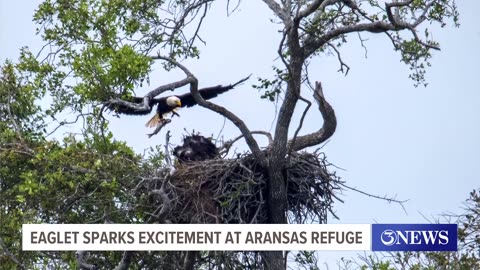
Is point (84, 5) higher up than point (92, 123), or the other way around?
point (84, 5)

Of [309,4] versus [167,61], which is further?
[167,61]

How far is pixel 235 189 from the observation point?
49.3 feet

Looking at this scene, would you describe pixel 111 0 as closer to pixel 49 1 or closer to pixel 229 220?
pixel 49 1

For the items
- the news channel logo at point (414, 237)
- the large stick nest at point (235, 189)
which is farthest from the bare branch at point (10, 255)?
the news channel logo at point (414, 237)

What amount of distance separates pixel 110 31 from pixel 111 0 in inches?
19.7

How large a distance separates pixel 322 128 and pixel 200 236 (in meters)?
1.92

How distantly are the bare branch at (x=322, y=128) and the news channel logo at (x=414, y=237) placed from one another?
1.18 meters

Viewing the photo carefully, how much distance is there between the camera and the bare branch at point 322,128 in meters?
15.1

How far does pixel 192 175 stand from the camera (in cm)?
1512

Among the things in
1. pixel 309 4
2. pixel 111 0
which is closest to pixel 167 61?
pixel 111 0

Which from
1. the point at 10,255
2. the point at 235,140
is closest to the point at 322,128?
the point at 235,140

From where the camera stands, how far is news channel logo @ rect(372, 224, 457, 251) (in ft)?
48.6

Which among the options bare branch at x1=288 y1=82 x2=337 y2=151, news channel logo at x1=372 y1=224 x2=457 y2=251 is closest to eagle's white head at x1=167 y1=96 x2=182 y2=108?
bare branch at x1=288 y1=82 x2=337 y2=151

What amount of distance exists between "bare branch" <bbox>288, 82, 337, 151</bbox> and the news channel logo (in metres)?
1.18
